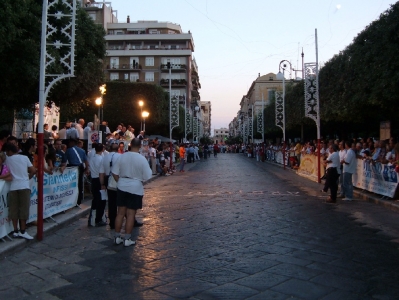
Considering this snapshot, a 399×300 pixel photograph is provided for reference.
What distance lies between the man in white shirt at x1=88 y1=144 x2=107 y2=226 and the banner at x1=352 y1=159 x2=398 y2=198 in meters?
8.20

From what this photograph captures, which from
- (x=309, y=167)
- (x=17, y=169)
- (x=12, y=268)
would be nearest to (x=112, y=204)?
(x=17, y=169)

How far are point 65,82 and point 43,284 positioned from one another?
11.9 metres

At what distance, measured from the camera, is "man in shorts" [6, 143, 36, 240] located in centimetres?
767

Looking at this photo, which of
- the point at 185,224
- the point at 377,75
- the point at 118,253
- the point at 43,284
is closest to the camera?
the point at 43,284

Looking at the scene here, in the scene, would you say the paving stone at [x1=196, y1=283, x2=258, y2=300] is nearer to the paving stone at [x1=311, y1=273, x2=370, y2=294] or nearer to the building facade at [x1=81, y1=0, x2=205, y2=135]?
the paving stone at [x1=311, y1=273, x2=370, y2=294]

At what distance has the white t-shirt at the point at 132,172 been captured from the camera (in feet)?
24.0

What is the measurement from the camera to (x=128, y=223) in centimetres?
748

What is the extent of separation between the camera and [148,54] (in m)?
75.2

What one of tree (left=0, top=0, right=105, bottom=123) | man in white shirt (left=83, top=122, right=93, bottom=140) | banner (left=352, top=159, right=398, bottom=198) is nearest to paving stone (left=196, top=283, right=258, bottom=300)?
tree (left=0, top=0, right=105, bottom=123)

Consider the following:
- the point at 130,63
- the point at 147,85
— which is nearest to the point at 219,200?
the point at 147,85

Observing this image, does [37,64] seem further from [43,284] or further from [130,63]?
Result: [130,63]

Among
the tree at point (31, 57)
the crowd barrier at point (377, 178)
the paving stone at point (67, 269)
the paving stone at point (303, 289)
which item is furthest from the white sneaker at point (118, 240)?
the crowd barrier at point (377, 178)

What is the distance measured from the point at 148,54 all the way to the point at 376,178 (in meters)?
64.6

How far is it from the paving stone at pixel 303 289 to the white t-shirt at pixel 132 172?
2.92m
